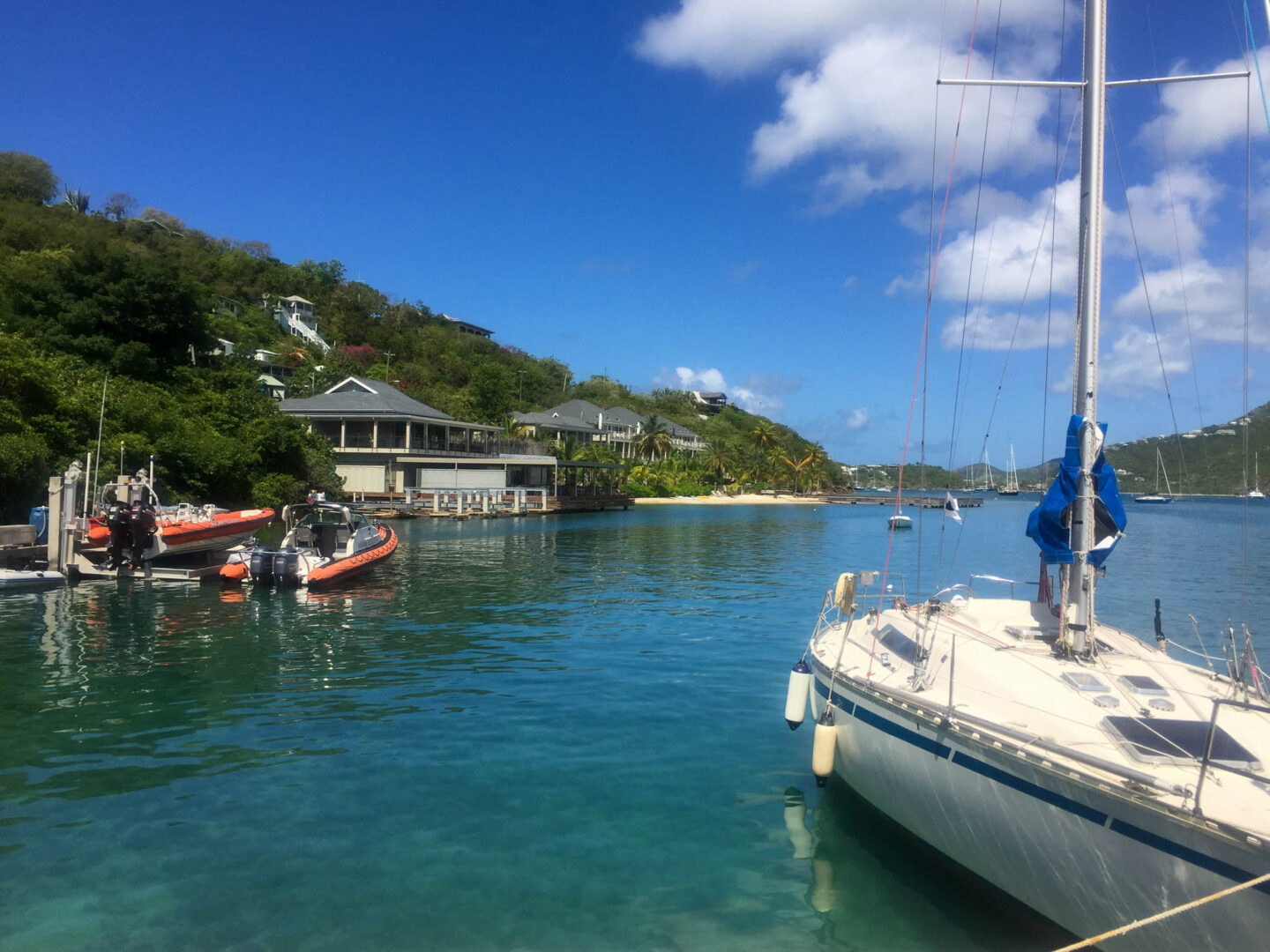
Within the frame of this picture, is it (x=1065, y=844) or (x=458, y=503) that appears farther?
(x=458, y=503)

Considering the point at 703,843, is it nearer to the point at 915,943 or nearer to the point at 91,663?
the point at 915,943

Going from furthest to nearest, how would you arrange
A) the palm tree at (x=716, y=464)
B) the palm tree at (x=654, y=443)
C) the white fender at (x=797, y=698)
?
the palm tree at (x=716, y=464), the palm tree at (x=654, y=443), the white fender at (x=797, y=698)

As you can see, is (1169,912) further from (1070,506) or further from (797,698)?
(797,698)

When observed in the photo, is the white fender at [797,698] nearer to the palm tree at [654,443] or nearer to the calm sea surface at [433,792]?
the calm sea surface at [433,792]

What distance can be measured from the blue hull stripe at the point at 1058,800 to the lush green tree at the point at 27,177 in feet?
328

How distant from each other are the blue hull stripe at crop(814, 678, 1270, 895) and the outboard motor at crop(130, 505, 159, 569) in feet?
78.1

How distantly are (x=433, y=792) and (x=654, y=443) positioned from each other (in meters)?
91.3

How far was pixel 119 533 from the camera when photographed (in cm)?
2431

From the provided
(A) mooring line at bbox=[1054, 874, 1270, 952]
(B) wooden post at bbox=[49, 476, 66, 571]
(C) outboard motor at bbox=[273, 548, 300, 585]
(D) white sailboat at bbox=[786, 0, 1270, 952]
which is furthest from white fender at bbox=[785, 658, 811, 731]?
(B) wooden post at bbox=[49, 476, 66, 571]

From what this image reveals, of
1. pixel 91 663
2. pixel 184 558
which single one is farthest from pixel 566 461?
pixel 91 663

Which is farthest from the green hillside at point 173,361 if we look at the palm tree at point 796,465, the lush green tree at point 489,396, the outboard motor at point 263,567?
the palm tree at point 796,465

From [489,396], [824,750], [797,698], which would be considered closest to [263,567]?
[797,698]

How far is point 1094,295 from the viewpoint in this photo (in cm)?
823

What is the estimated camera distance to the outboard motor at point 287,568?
914 inches
